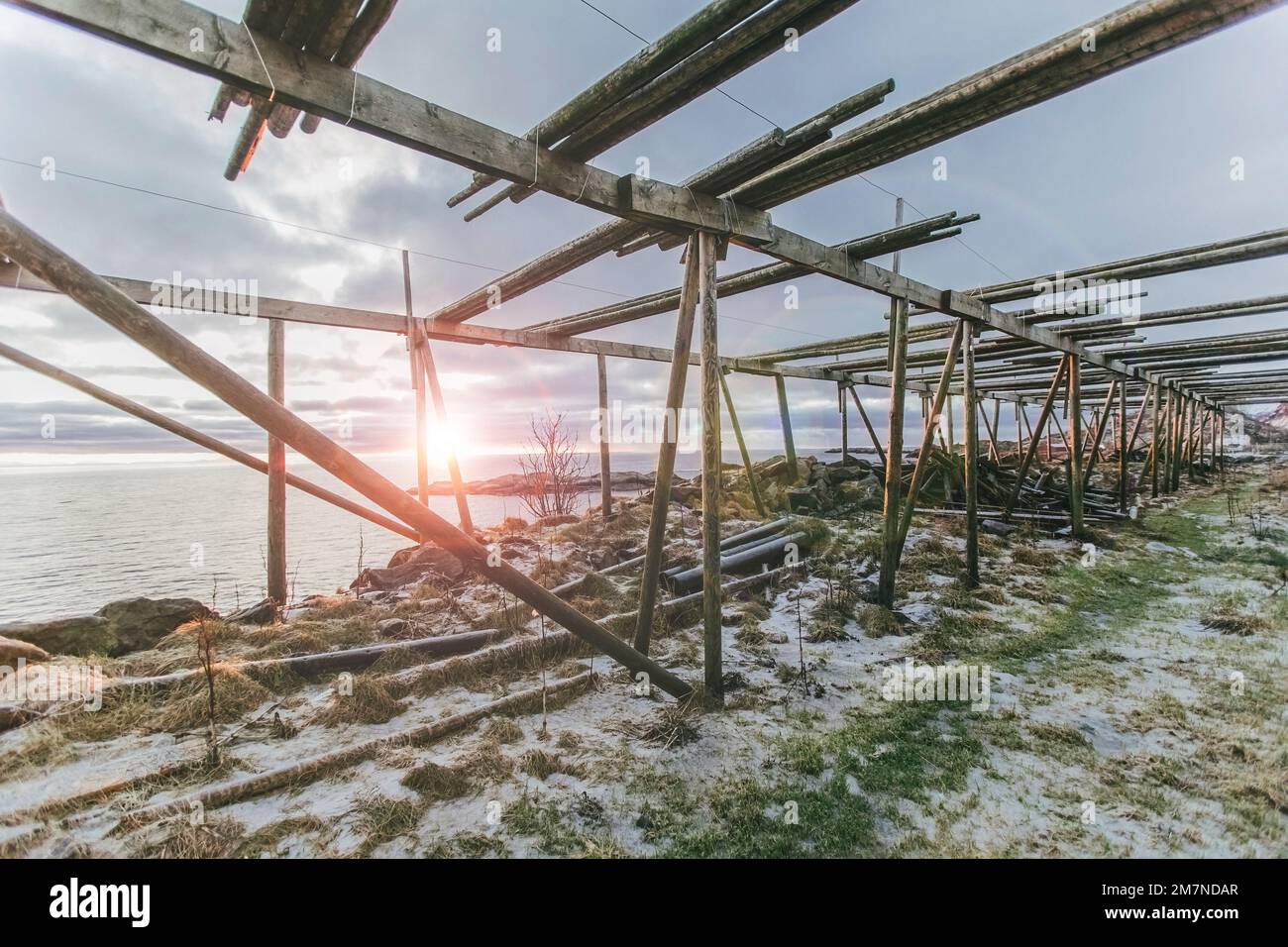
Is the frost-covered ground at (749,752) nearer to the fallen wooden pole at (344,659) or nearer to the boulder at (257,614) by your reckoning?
the fallen wooden pole at (344,659)

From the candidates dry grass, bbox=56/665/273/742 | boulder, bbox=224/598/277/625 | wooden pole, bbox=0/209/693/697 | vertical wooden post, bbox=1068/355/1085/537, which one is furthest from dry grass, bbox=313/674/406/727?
Answer: vertical wooden post, bbox=1068/355/1085/537

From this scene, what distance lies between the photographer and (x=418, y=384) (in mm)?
8742

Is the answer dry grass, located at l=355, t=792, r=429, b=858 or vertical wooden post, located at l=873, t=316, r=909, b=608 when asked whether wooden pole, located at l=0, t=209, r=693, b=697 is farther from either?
vertical wooden post, located at l=873, t=316, r=909, b=608

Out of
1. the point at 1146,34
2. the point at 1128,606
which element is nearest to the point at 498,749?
the point at 1146,34

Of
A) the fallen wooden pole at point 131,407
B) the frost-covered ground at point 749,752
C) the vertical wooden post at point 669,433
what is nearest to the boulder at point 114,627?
the frost-covered ground at point 749,752

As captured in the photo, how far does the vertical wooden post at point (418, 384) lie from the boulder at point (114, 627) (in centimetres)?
320

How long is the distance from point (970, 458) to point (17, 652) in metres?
12.1

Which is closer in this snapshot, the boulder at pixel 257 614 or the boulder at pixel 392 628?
the boulder at pixel 392 628

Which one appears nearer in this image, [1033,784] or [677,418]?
[1033,784]

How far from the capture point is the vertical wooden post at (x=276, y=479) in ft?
22.2
